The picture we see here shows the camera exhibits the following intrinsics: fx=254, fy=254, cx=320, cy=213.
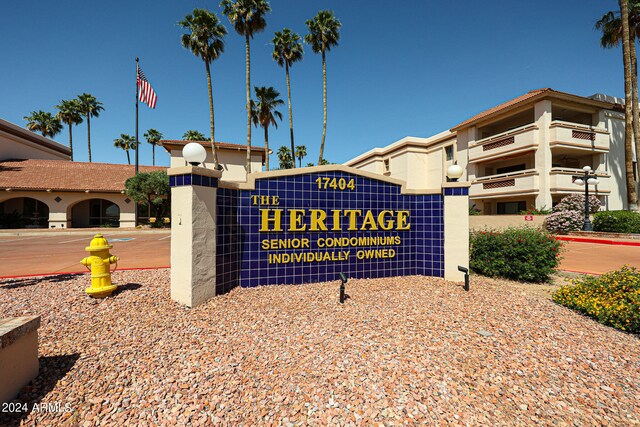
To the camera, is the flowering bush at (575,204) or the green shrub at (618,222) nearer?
the green shrub at (618,222)

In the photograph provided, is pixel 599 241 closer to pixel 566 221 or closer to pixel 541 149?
pixel 566 221

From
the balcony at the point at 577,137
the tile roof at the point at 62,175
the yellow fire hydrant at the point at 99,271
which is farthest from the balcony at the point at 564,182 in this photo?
the tile roof at the point at 62,175

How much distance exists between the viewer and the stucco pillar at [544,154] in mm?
19453

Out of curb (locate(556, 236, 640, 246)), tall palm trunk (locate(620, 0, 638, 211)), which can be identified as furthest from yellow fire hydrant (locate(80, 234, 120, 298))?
tall palm trunk (locate(620, 0, 638, 211))

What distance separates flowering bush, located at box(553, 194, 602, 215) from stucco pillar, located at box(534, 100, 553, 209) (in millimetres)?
713

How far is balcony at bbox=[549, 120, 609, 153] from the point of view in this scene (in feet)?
63.4

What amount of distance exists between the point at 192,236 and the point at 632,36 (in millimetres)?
34604

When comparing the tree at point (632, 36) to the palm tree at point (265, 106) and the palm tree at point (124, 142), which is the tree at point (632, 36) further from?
the palm tree at point (124, 142)

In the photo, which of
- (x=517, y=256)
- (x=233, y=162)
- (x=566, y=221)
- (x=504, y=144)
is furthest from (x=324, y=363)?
(x=233, y=162)

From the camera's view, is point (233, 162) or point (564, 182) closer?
point (564, 182)

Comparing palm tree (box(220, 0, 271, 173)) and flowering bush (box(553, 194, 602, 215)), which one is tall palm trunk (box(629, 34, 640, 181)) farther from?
palm tree (box(220, 0, 271, 173))

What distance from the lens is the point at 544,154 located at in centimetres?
1942

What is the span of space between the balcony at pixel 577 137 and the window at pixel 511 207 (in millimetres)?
5369

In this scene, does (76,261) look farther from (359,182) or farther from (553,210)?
(553,210)
